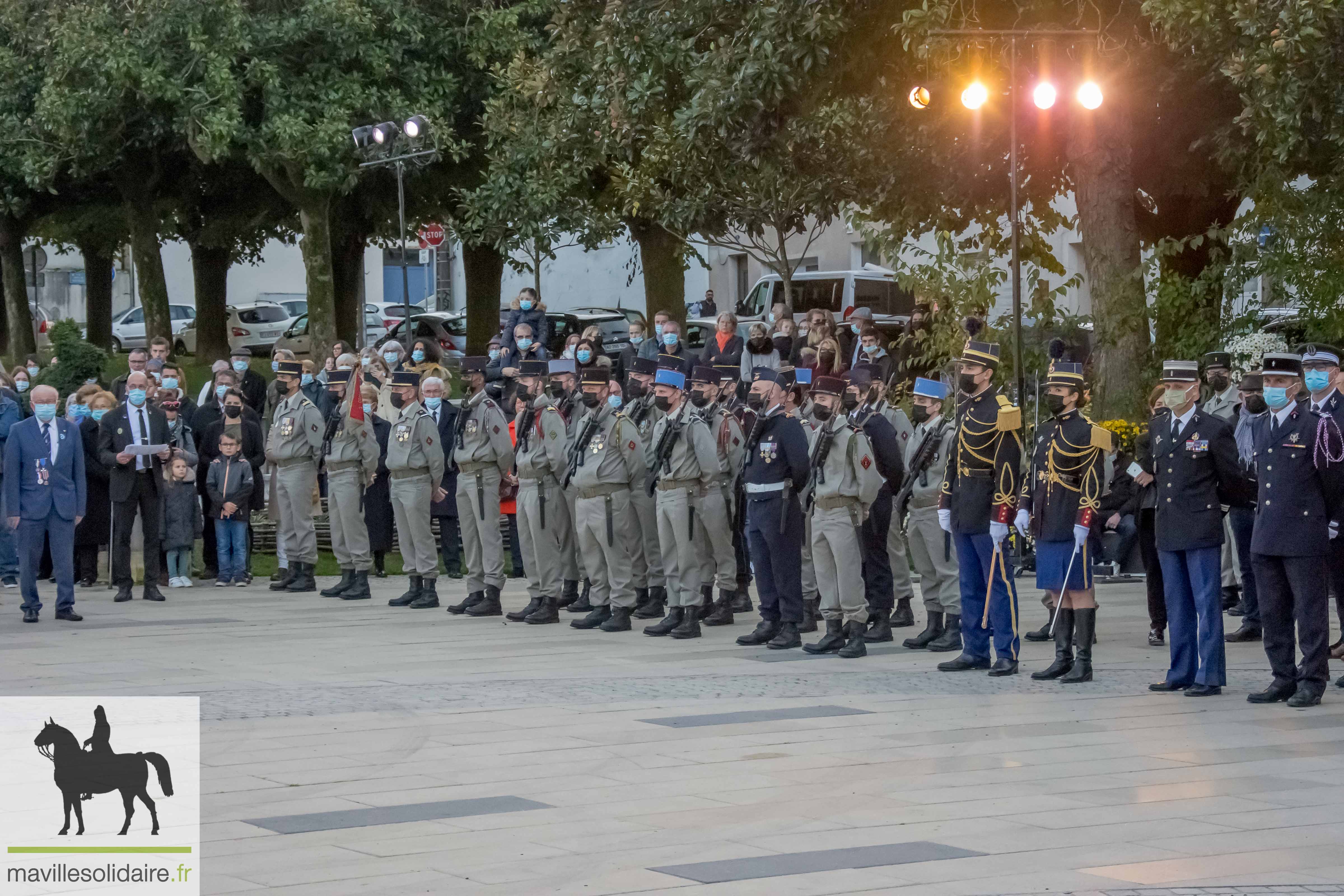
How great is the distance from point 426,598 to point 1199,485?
774 centimetres

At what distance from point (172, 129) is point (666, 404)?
2039 cm

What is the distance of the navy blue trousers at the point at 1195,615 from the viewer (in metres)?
11.4

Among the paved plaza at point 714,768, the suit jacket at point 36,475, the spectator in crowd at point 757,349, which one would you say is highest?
the spectator in crowd at point 757,349

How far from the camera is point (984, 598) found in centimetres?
1251

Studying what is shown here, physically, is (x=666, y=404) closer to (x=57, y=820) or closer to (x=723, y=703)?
(x=723, y=703)

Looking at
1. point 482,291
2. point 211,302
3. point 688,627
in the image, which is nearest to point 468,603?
point 688,627

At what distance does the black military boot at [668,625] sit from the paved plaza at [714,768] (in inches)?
11.4

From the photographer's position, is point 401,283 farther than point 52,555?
Yes

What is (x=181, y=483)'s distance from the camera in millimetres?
18094

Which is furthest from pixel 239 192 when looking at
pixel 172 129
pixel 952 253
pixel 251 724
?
pixel 251 724

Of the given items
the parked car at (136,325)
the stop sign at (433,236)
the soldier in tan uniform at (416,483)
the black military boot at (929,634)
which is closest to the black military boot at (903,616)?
the black military boot at (929,634)

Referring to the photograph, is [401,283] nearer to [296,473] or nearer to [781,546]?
[296,473]

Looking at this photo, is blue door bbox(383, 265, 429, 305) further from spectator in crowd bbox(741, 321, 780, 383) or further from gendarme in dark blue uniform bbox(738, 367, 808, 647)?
gendarme in dark blue uniform bbox(738, 367, 808, 647)

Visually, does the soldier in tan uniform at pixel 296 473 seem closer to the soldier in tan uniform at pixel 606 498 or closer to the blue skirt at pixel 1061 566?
the soldier in tan uniform at pixel 606 498
